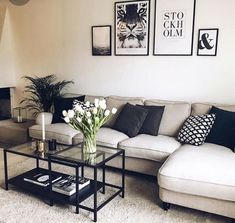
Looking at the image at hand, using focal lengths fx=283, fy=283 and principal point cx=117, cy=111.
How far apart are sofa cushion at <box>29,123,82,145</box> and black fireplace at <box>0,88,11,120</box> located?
5.53ft

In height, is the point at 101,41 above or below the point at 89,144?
above

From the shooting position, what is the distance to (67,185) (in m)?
2.77

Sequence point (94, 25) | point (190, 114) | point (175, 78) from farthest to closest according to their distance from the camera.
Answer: point (94, 25) < point (175, 78) < point (190, 114)

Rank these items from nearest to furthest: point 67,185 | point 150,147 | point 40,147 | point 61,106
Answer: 1. point 67,185
2. point 40,147
3. point 150,147
4. point 61,106

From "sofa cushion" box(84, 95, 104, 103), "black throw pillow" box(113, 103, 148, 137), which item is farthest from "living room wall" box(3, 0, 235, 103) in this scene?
"black throw pillow" box(113, 103, 148, 137)

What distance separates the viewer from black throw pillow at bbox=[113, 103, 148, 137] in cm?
352

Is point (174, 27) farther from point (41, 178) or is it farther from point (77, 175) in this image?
point (41, 178)

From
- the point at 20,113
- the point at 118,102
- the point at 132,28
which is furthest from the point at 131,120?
the point at 20,113

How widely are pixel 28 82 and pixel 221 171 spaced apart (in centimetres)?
395

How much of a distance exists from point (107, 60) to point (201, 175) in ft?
8.30

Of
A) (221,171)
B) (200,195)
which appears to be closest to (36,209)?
(200,195)

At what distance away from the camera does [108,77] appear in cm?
440

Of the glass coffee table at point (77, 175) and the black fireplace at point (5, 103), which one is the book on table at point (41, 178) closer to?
the glass coffee table at point (77, 175)

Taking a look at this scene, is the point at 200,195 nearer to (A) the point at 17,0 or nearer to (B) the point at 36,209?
(B) the point at 36,209
